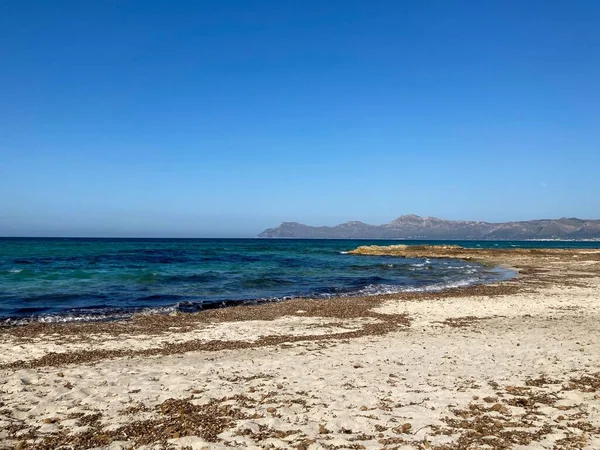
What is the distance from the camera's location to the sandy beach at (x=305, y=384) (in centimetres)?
568

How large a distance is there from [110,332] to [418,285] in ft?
66.7

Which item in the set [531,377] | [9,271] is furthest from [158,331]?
[9,271]

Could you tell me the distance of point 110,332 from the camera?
13281 millimetres

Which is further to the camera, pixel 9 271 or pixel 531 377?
pixel 9 271

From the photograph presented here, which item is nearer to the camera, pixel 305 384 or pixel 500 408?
pixel 500 408

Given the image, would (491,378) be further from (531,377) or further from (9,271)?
(9,271)

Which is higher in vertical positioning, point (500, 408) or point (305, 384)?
point (500, 408)

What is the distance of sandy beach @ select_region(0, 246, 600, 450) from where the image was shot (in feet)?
18.6

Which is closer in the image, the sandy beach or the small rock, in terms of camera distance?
the sandy beach

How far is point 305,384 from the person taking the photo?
782 centimetres

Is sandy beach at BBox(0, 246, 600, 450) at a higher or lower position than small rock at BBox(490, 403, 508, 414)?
lower

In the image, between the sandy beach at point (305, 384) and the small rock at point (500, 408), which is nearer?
the sandy beach at point (305, 384)

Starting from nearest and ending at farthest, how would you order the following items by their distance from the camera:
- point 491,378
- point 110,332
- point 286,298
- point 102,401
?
1. point 102,401
2. point 491,378
3. point 110,332
4. point 286,298

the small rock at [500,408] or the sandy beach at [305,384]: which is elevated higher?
the small rock at [500,408]
